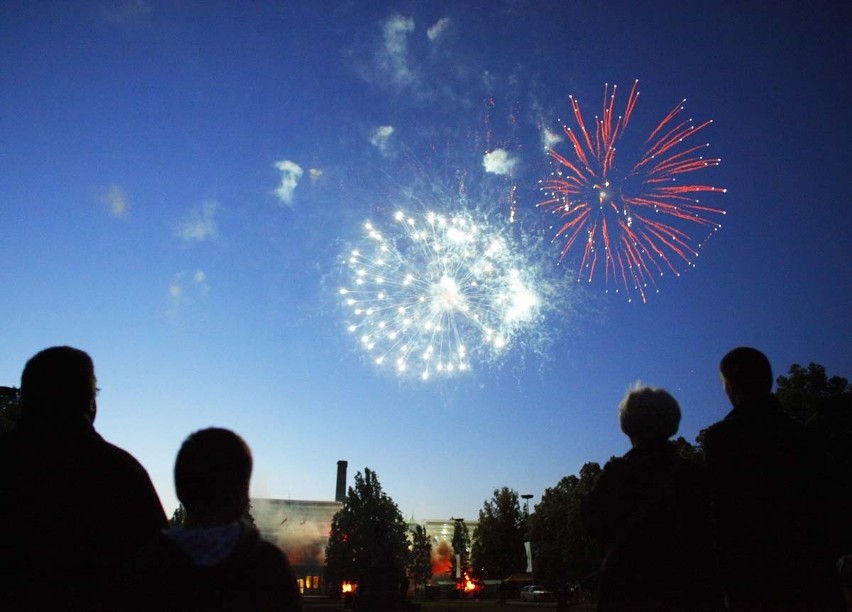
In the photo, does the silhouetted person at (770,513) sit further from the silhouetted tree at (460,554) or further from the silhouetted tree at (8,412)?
the silhouetted tree at (460,554)

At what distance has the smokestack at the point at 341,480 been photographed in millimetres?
87575

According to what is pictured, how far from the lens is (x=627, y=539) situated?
322cm

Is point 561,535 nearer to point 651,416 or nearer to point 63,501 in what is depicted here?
point 651,416

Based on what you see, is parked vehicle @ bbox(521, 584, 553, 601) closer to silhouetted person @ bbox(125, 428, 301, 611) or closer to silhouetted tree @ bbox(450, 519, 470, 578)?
silhouetted tree @ bbox(450, 519, 470, 578)

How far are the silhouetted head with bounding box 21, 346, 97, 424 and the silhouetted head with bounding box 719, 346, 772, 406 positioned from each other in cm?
418

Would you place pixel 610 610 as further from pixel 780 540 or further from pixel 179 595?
pixel 179 595

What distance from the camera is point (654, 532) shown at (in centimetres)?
319

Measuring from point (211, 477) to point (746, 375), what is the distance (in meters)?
3.45

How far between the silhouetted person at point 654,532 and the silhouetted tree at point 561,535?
49565 mm

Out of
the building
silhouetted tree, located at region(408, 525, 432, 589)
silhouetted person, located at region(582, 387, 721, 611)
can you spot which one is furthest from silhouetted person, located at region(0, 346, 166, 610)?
the building

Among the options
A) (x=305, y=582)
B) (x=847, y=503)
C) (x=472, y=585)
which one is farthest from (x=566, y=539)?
(x=847, y=503)

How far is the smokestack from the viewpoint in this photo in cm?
8757

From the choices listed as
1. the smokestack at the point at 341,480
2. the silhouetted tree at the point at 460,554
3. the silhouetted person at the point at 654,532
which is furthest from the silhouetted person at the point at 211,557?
the smokestack at the point at 341,480

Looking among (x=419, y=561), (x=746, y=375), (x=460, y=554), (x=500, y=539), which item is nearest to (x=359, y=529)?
(x=419, y=561)
